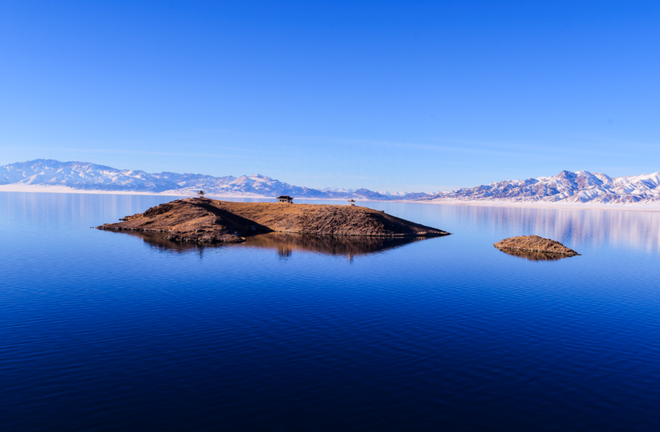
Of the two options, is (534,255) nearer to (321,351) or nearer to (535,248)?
(535,248)

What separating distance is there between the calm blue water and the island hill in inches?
2198

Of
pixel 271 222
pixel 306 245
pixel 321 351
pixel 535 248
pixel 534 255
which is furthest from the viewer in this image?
pixel 271 222


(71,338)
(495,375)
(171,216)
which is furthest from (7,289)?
(171,216)

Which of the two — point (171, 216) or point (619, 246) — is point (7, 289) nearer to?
point (171, 216)

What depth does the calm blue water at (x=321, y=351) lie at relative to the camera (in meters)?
19.9

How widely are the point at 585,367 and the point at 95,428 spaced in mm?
30615

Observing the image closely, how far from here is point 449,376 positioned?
24.5m

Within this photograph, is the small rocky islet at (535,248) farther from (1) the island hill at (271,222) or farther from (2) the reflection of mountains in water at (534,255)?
(1) the island hill at (271,222)

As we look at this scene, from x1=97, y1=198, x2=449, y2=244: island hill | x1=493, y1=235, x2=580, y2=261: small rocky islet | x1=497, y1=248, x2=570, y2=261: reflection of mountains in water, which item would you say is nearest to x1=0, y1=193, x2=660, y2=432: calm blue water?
x1=497, y1=248, x2=570, y2=261: reflection of mountains in water

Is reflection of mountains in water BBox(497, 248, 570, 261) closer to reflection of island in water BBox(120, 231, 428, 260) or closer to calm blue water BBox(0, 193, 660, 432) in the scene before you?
calm blue water BBox(0, 193, 660, 432)

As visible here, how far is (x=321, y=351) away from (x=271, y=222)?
4440 inches

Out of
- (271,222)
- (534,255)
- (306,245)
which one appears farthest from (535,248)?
(271,222)

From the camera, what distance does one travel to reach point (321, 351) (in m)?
28.1

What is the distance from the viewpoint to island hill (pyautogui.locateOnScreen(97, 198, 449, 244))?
4523 inches
